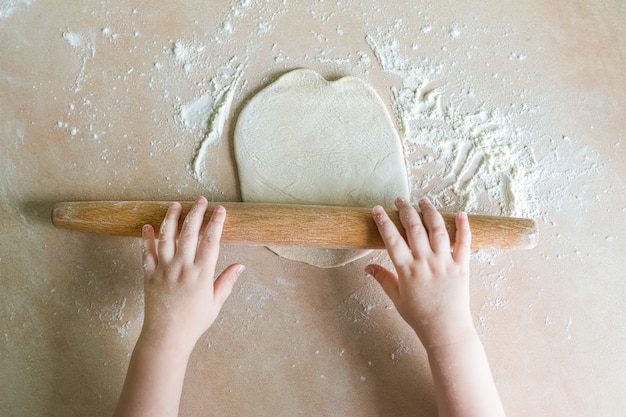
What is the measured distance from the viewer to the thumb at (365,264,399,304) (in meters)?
1.00

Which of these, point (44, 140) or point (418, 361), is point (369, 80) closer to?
point (418, 361)

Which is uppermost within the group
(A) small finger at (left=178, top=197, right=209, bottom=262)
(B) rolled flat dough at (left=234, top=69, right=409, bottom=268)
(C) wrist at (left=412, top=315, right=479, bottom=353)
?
(B) rolled flat dough at (left=234, top=69, right=409, bottom=268)

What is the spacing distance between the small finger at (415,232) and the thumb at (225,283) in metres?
0.35

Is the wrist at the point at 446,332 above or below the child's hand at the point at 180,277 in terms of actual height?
below

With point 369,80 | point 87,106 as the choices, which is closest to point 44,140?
point 87,106

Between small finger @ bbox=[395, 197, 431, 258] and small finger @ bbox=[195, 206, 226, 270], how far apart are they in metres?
0.35

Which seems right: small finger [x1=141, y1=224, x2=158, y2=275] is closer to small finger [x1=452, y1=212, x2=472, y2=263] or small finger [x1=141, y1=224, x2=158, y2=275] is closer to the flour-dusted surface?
the flour-dusted surface

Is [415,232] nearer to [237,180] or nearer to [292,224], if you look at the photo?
[292,224]

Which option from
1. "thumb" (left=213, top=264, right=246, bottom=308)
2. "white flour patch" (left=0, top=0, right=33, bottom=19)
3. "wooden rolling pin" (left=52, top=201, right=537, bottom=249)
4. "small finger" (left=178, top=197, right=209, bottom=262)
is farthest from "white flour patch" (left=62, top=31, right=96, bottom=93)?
"thumb" (left=213, top=264, right=246, bottom=308)

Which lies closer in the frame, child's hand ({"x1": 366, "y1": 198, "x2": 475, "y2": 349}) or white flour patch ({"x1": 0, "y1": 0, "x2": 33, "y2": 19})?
child's hand ({"x1": 366, "y1": 198, "x2": 475, "y2": 349})

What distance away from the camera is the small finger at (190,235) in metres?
0.94

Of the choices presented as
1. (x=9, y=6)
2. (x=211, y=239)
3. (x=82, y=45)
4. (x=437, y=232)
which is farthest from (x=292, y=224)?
(x=9, y=6)

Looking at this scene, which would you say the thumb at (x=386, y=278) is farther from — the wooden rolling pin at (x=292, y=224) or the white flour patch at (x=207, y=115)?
the white flour patch at (x=207, y=115)

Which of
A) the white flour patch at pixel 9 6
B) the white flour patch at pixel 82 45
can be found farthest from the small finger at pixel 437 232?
the white flour patch at pixel 9 6
